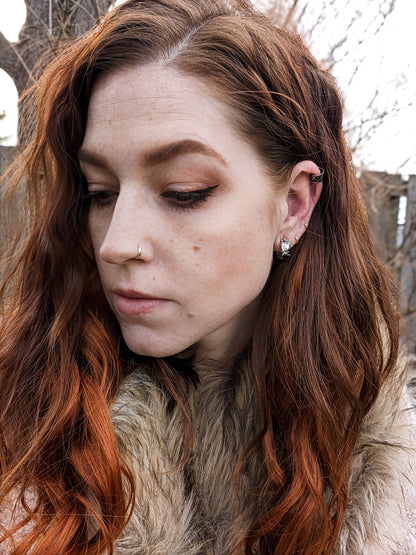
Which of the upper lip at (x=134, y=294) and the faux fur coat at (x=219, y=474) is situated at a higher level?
the upper lip at (x=134, y=294)

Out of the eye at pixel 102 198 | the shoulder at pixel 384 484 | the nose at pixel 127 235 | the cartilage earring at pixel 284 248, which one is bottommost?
the shoulder at pixel 384 484

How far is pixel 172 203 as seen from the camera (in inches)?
52.7

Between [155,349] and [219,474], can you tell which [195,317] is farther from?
[219,474]

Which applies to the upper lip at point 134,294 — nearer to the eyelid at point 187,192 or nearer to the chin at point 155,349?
the chin at point 155,349

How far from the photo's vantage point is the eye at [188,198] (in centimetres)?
133

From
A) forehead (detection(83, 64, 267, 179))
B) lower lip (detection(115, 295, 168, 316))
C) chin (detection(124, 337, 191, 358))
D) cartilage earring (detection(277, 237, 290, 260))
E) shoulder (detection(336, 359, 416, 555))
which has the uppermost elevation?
forehead (detection(83, 64, 267, 179))

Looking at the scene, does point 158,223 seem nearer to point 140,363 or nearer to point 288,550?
point 140,363

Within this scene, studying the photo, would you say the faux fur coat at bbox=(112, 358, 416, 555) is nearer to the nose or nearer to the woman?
the woman

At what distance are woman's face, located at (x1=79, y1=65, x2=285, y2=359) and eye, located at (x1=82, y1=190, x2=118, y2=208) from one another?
0.01 meters

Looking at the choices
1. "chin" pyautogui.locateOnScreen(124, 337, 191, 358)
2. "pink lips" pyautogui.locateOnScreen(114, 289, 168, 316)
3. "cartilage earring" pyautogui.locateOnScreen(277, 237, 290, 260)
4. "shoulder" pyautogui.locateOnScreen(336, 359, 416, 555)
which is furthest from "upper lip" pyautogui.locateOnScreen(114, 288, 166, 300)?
"shoulder" pyautogui.locateOnScreen(336, 359, 416, 555)

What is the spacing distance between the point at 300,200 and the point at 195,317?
0.47 meters

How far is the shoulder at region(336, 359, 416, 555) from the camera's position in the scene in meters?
1.42

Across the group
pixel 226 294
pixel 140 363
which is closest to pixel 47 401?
pixel 140 363

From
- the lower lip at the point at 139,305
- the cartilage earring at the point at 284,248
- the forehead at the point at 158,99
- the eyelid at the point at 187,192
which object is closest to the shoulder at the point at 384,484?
the cartilage earring at the point at 284,248
